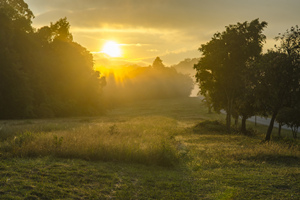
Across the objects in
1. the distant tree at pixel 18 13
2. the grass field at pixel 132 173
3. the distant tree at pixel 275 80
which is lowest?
the grass field at pixel 132 173

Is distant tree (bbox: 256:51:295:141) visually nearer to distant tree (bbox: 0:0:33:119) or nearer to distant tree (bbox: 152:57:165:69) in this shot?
distant tree (bbox: 0:0:33:119)

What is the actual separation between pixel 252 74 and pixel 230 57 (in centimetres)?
910

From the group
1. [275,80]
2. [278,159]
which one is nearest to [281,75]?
[275,80]

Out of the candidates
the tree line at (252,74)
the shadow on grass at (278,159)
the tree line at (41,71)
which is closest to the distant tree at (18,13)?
the tree line at (41,71)

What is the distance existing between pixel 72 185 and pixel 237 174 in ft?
22.7

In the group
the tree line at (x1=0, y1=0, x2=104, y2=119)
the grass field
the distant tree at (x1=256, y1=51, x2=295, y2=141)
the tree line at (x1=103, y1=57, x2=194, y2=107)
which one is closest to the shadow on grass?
the grass field

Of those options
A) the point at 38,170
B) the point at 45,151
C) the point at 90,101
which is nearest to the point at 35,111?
the point at 90,101

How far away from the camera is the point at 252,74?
26.3m

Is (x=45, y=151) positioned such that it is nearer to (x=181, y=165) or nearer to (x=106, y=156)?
(x=106, y=156)

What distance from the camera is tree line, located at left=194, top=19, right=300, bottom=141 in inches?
949

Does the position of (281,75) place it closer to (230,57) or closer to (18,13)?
(230,57)

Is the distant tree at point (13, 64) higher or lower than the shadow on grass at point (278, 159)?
higher

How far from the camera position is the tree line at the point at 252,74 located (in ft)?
79.0

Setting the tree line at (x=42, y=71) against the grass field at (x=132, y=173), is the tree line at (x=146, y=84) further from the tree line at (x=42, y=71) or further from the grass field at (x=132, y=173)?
the grass field at (x=132, y=173)
